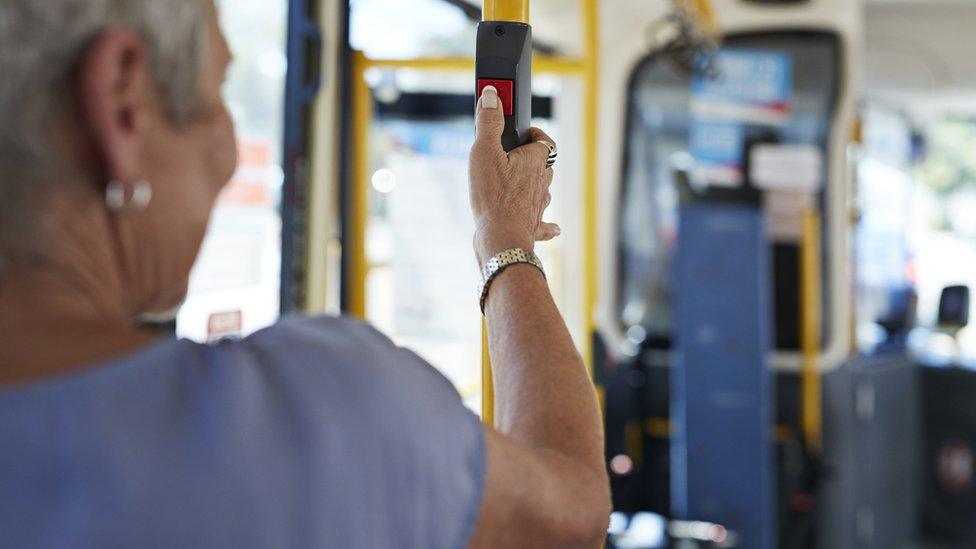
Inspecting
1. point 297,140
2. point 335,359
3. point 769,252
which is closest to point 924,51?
point 769,252

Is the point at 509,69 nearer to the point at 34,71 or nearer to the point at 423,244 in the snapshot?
the point at 34,71

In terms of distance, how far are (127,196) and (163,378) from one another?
5.3 inches

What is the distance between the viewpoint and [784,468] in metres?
4.70

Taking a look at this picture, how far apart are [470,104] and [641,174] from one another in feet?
6.25

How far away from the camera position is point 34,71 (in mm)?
641

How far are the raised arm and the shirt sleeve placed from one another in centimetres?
3

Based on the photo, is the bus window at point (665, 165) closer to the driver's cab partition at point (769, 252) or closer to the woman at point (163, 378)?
the driver's cab partition at point (769, 252)

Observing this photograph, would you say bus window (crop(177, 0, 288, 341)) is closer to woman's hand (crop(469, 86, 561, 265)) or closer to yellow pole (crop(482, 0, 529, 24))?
yellow pole (crop(482, 0, 529, 24))

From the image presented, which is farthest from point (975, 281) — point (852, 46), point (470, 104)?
point (470, 104)

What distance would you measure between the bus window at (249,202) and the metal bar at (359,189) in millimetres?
222

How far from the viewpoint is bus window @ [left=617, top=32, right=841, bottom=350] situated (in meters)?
4.88

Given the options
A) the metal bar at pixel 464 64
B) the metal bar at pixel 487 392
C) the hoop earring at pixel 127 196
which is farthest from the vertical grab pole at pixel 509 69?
the metal bar at pixel 464 64

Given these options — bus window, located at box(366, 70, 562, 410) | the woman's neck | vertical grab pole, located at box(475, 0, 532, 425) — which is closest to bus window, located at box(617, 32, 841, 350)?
bus window, located at box(366, 70, 562, 410)

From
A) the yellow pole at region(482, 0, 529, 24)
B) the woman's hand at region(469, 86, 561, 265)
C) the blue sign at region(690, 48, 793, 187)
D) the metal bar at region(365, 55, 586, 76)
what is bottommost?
the woman's hand at region(469, 86, 561, 265)
